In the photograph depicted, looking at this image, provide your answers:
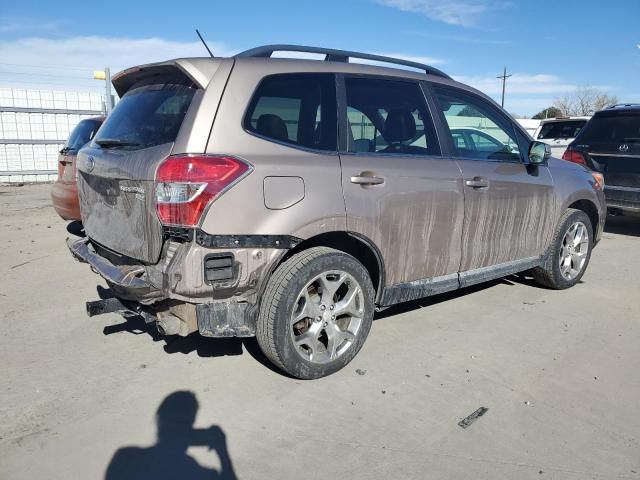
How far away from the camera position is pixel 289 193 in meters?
3.07

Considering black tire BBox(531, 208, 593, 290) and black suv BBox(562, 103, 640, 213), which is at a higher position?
black suv BBox(562, 103, 640, 213)

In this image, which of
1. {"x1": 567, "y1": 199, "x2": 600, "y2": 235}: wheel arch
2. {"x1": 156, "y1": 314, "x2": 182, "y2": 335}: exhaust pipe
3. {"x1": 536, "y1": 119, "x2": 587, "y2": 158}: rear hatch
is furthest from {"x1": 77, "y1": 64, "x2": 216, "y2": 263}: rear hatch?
{"x1": 536, "y1": 119, "x2": 587, "y2": 158}: rear hatch

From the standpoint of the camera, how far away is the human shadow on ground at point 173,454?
2502mm

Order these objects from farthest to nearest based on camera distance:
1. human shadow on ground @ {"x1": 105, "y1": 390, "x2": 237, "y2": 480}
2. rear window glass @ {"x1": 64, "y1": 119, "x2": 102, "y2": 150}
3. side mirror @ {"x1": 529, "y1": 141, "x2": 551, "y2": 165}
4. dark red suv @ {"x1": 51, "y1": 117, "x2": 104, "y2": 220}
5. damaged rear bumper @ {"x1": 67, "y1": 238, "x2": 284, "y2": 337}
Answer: rear window glass @ {"x1": 64, "y1": 119, "x2": 102, "y2": 150}, dark red suv @ {"x1": 51, "y1": 117, "x2": 104, "y2": 220}, side mirror @ {"x1": 529, "y1": 141, "x2": 551, "y2": 165}, damaged rear bumper @ {"x1": 67, "y1": 238, "x2": 284, "y2": 337}, human shadow on ground @ {"x1": 105, "y1": 390, "x2": 237, "y2": 480}

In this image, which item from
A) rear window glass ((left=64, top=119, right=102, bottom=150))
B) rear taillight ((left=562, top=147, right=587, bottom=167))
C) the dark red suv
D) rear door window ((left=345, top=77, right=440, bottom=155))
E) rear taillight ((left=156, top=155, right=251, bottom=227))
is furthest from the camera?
rear taillight ((left=562, top=147, right=587, bottom=167))

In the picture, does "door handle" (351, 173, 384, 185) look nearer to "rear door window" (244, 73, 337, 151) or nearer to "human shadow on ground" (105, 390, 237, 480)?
"rear door window" (244, 73, 337, 151)

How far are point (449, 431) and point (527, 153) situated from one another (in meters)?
2.82

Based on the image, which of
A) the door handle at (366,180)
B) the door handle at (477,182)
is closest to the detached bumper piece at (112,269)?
the door handle at (366,180)

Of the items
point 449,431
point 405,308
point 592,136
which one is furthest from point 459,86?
point 592,136

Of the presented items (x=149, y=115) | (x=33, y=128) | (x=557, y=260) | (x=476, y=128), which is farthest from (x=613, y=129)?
(x=33, y=128)

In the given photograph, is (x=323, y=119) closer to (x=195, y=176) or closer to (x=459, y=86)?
(x=195, y=176)

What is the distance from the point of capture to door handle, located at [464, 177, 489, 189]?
4031 millimetres

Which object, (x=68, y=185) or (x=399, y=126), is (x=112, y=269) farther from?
(x=68, y=185)

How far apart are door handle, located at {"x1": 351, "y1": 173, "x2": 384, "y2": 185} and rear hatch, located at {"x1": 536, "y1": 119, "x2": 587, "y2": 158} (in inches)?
363
